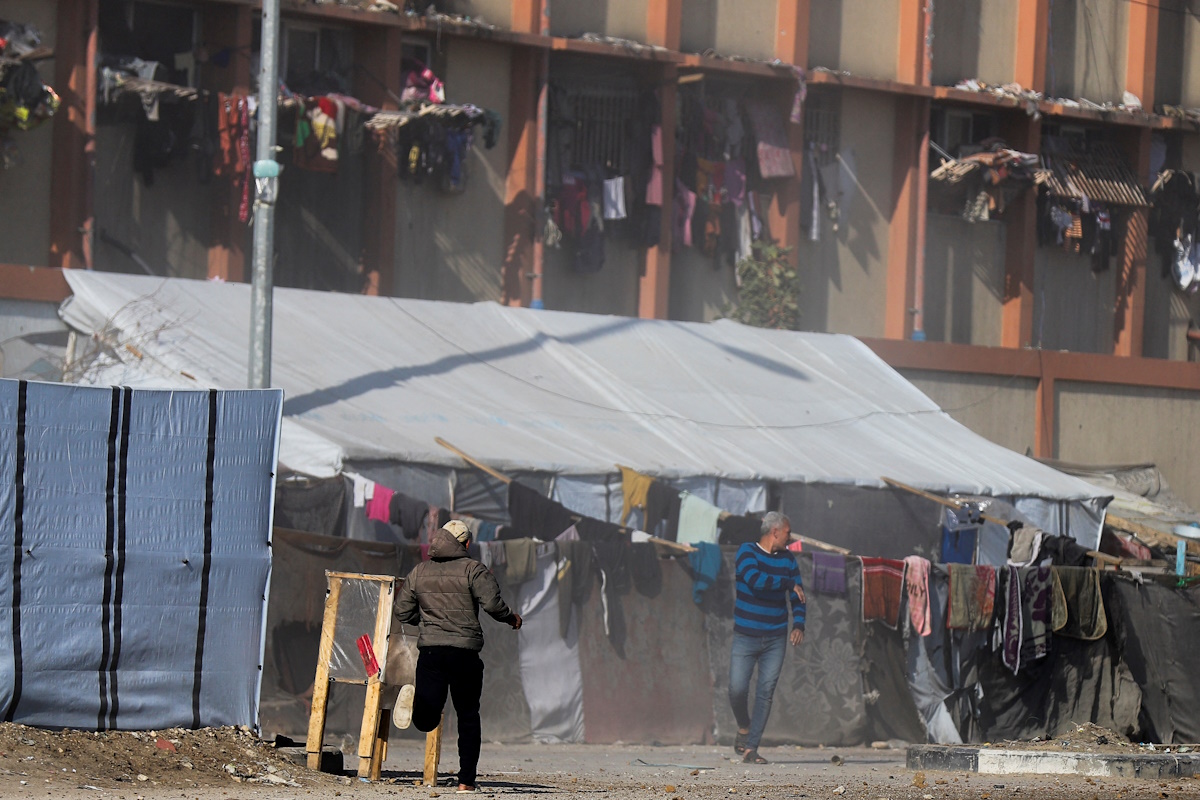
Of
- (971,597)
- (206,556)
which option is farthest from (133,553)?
(971,597)

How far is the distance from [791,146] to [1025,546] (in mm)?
8564

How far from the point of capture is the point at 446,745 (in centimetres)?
1334

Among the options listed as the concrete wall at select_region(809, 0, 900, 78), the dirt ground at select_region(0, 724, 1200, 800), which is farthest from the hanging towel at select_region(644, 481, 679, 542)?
the concrete wall at select_region(809, 0, 900, 78)

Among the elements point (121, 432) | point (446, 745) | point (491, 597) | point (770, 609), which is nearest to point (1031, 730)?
point (770, 609)

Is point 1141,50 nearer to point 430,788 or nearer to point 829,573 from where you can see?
point 829,573

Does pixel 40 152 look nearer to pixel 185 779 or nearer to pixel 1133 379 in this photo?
pixel 185 779

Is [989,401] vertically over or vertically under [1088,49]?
under

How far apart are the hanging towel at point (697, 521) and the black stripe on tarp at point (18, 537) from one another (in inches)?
310

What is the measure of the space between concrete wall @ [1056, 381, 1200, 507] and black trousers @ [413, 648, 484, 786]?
57.3 feet

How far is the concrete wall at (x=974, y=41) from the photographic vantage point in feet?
85.3

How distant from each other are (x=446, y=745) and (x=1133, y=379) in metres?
15.9

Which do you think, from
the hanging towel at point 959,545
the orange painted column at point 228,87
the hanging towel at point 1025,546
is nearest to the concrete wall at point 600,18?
the orange painted column at point 228,87

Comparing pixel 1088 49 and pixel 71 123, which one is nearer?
pixel 71 123

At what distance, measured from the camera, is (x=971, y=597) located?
620 inches
